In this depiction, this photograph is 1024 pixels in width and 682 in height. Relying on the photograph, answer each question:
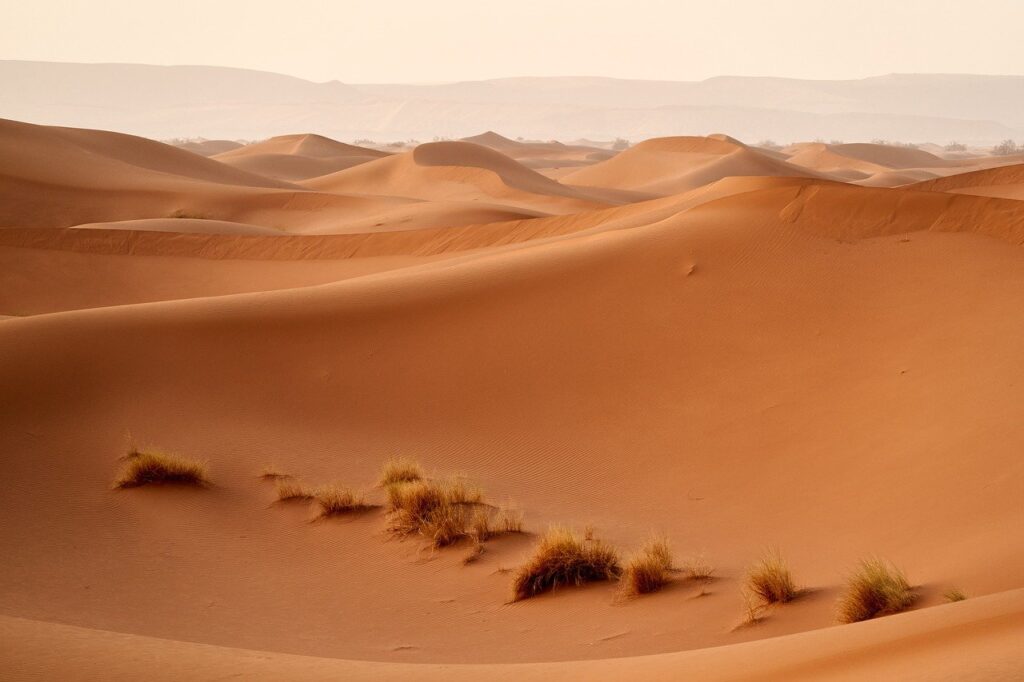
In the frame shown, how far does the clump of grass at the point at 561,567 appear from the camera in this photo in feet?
23.9

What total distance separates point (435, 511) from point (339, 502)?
3.09ft

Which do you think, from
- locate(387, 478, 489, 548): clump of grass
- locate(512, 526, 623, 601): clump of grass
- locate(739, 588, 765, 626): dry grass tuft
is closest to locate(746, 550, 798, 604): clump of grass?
locate(739, 588, 765, 626): dry grass tuft

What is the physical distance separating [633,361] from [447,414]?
2.15 meters

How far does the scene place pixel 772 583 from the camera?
6312 millimetres

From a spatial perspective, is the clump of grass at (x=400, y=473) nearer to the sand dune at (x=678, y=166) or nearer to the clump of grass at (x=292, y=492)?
the clump of grass at (x=292, y=492)

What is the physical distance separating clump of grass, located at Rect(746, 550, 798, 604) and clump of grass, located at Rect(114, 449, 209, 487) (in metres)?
4.95

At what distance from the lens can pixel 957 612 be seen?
4777 millimetres

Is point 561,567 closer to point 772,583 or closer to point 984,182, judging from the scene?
point 772,583

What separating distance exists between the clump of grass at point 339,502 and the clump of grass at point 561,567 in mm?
2071

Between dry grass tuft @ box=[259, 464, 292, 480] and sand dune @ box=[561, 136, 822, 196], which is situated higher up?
sand dune @ box=[561, 136, 822, 196]

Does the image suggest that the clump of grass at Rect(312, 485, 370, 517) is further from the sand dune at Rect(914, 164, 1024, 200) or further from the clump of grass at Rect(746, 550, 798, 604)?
the sand dune at Rect(914, 164, 1024, 200)

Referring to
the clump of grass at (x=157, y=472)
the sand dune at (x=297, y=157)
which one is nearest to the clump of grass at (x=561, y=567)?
the clump of grass at (x=157, y=472)

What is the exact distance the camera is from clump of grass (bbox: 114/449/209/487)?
9.25 meters

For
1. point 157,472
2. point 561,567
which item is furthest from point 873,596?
point 157,472
